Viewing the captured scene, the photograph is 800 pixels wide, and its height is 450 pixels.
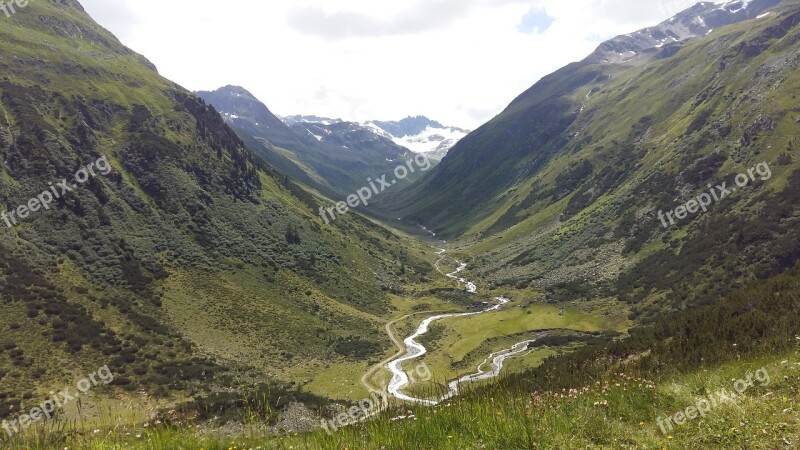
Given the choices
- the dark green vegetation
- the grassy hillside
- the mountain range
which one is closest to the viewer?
the grassy hillside

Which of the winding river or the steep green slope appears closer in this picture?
the winding river

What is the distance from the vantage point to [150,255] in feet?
330

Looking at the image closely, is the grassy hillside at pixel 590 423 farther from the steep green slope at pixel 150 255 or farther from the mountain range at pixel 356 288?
the steep green slope at pixel 150 255

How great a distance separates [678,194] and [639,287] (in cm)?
4732

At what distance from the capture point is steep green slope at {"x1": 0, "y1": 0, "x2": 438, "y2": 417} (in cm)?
6988

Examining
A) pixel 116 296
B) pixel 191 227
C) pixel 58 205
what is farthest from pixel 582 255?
pixel 58 205

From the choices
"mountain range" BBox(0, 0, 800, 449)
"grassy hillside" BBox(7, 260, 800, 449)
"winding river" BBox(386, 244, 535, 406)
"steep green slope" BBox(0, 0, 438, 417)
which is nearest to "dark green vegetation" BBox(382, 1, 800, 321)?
"mountain range" BBox(0, 0, 800, 449)

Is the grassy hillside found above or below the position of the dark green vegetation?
above

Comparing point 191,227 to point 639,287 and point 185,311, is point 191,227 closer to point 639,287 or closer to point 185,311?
point 185,311

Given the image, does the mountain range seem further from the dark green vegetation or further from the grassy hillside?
the dark green vegetation

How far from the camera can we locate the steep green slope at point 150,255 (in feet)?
229

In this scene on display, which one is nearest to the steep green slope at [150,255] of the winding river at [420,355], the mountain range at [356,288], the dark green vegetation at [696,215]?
the mountain range at [356,288]

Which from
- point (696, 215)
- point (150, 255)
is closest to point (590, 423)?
point (150, 255)

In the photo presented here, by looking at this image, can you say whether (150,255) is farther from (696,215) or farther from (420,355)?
(696,215)
